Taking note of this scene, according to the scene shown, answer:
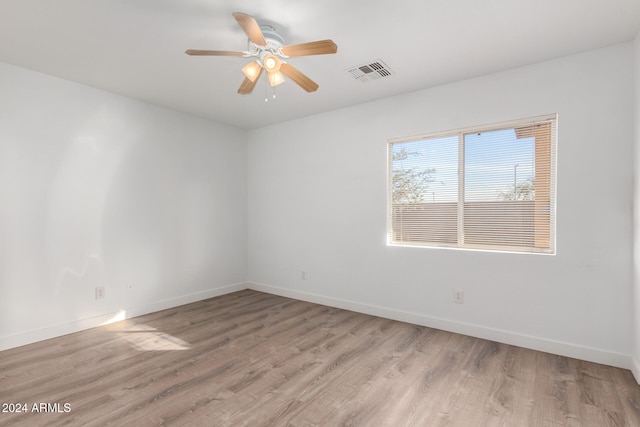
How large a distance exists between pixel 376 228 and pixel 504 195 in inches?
54.7

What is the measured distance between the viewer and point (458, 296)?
3.20 m

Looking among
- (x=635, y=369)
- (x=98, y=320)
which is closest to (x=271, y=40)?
(x=98, y=320)

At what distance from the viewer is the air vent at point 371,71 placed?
287 centimetres

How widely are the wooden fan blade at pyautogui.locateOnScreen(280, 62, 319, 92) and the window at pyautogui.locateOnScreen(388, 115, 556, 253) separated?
1.49m

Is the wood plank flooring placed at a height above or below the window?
below

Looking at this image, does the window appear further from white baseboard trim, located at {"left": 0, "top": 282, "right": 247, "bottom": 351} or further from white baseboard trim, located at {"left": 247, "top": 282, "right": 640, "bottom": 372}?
white baseboard trim, located at {"left": 0, "top": 282, "right": 247, "bottom": 351}

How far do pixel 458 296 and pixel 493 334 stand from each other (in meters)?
0.45

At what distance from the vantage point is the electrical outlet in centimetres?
318

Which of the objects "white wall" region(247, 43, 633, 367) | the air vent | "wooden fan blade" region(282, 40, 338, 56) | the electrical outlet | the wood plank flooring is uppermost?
the air vent

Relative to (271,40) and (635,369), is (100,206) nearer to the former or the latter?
(271,40)

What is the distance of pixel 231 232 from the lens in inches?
193

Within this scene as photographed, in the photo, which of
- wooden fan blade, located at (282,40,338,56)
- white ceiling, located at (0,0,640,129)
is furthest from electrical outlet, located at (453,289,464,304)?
wooden fan blade, located at (282,40,338,56)

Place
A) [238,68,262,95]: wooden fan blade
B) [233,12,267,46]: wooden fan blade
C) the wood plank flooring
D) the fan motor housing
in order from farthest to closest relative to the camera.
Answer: [238,68,262,95]: wooden fan blade → the fan motor housing → the wood plank flooring → [233,12,267,46]: wooden fan blade

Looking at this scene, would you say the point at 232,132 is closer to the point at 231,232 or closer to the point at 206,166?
the point at 206,166
